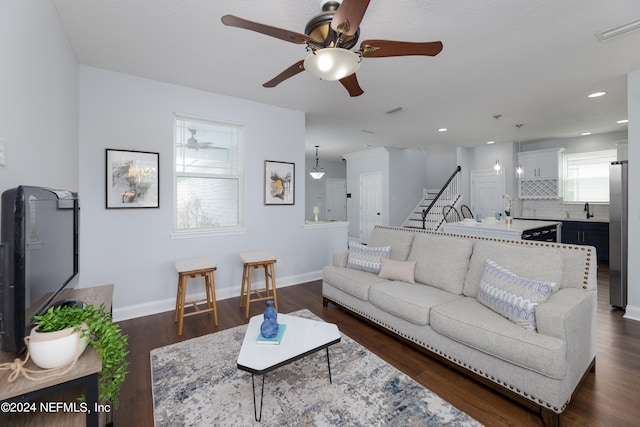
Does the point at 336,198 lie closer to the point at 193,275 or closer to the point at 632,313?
the point at 193,275

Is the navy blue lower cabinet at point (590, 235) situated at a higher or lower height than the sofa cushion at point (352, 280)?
higher

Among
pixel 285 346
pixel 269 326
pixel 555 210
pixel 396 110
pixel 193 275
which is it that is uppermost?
pixel 396 110

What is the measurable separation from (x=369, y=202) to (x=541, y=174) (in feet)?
13.7

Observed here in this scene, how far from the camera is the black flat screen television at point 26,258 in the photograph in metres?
1.04

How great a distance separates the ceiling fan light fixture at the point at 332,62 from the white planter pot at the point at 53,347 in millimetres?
1787

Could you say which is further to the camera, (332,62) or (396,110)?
(396,110)

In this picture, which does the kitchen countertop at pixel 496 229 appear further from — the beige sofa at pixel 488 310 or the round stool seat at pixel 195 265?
the round stool seat at pixel 195 265

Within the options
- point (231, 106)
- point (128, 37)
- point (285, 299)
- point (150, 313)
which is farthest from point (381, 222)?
point (128, 37)

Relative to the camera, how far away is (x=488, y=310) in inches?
85.7

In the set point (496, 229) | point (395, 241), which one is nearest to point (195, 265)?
point (395, 241)

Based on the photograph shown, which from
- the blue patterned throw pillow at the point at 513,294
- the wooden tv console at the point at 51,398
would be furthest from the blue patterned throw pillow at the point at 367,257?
the wooden tv console at the point at 51,398

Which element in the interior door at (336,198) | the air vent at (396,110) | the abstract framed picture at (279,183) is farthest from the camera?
the interior door at (336,198)

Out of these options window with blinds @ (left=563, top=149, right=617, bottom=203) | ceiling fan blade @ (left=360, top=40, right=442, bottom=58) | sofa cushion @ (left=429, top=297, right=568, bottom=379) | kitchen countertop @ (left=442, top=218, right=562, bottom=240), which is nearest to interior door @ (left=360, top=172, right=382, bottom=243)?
kitchen countertop @ (left=442, top=218, right=562, bottom=240)

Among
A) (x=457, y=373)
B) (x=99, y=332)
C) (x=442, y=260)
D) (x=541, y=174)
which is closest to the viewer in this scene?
(x=99, y=332)
